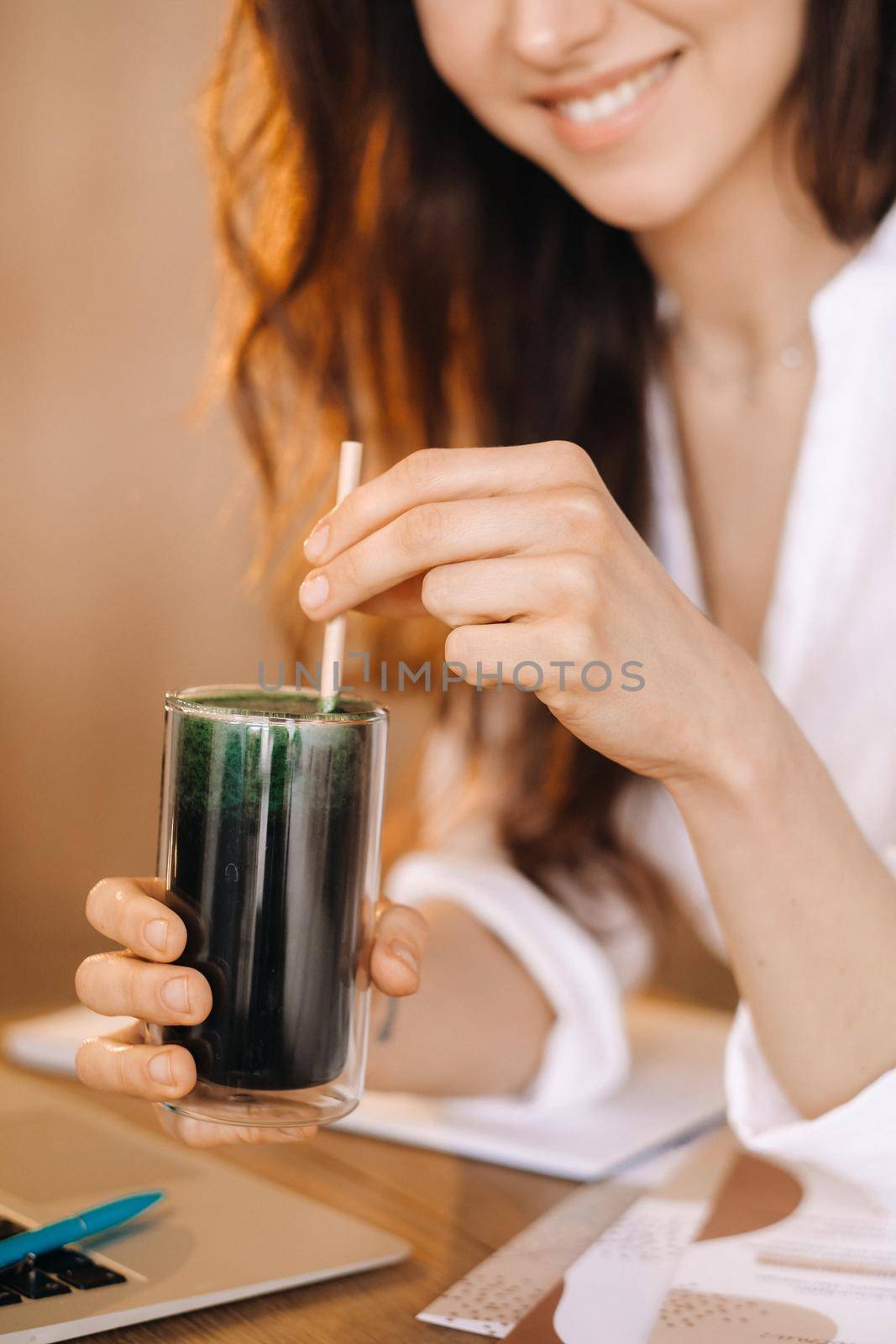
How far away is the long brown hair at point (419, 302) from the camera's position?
4.83ft

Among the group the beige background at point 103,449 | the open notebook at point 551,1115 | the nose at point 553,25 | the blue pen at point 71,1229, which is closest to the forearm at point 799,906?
the open notebook at point 551,1115

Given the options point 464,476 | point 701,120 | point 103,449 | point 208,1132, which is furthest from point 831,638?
point 103,449

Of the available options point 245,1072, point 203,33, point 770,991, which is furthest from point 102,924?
point 203,33

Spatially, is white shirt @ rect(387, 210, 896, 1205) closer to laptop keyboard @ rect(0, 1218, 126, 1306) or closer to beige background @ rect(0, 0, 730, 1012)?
laptop keyboard @ rect(0, 1218, 126, 1306)

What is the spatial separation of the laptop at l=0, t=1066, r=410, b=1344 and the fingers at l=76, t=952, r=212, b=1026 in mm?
149

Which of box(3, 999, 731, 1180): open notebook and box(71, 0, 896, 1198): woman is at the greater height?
box(71, 0, 896, 1198): woman

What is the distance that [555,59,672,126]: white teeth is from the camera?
4.06 feet

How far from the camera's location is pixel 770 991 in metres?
0.93

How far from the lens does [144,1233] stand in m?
0.81

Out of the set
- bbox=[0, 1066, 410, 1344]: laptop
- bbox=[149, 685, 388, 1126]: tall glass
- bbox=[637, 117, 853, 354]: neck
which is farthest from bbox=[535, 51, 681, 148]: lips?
bbox=[0, 1066, 410, 1344]: laptop

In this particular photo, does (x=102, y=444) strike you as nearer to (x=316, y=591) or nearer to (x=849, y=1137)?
(x=316, y=591)

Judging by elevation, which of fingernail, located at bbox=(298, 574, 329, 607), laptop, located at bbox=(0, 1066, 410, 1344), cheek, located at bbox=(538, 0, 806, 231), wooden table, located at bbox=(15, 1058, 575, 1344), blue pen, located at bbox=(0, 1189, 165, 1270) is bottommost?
wooden table, located at bbox=(15, 1058, 575, 1344)

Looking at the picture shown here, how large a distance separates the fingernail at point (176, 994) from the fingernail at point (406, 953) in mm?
153

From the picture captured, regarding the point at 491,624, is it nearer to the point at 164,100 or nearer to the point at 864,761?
the point at 864,761
